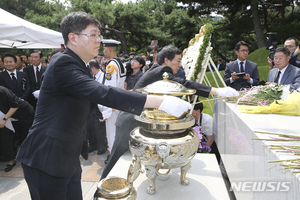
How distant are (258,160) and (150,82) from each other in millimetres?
1254

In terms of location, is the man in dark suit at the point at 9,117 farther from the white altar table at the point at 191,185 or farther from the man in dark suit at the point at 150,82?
the white altar table at the point at 191,185

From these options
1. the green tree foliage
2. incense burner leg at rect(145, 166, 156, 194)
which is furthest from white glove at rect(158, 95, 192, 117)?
the green tree foliage


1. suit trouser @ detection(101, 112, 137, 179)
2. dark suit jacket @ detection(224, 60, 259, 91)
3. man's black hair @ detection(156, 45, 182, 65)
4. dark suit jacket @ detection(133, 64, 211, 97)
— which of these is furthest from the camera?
dark suit jacket @ detection(224, 60, 259, 91)

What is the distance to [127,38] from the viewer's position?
18.8 m

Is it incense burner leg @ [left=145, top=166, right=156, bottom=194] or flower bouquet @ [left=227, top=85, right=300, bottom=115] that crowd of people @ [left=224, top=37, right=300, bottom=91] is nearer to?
flower bouquet @ [left=227, top=85, right=300, bottom=115]

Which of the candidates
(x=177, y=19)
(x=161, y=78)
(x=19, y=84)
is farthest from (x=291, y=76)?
(x=177, y=19)

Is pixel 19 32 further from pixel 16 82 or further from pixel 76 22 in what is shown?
pixel 76 22

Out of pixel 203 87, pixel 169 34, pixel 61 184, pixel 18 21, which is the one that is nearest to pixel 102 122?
pixel 18 21

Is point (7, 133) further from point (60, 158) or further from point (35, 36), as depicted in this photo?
point (60, 158)

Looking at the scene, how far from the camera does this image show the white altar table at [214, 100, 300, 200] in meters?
1.16

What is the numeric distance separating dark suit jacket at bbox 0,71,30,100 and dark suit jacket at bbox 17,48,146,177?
11.8ft

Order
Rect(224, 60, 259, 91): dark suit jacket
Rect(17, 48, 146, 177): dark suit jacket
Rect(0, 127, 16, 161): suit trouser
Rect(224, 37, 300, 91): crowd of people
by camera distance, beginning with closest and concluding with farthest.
Answer: 1. Rect(17, 48, 146, 177): dark suit jacket
2. Rect(224, 37, 300, 91): crowd of people
3. Rect(0, 127, 16, 161): suit trouser
4. Rect(224, 60, 259, 91): dark suit jacket

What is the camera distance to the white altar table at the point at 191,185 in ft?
5.73

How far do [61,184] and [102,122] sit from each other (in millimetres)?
3074
